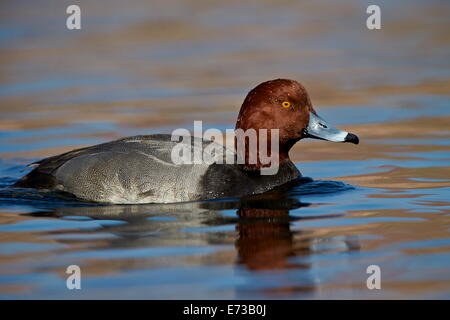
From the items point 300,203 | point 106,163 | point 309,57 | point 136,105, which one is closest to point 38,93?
point 136,105

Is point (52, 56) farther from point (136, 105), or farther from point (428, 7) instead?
point (428, 7)

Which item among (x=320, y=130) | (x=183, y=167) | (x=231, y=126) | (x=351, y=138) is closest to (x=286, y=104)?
(x=320, y=130)

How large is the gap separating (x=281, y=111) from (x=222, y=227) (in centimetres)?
177

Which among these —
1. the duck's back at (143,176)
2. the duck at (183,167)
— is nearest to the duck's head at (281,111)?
the duck at (183,167)

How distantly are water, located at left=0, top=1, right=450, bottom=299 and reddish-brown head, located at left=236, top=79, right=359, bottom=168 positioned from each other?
58cm

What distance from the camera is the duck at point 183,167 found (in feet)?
28.1

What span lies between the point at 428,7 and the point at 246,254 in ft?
40.5

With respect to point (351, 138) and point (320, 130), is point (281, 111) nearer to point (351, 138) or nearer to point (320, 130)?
point (320, 130)

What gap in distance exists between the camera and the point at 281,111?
8898 mm

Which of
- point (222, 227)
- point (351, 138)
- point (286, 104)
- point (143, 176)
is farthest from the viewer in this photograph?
point (286, 104)

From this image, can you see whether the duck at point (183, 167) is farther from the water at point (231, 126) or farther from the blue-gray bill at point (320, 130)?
the water at point (231, 126)

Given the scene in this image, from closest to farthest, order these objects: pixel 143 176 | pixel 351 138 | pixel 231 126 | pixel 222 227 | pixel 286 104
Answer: pixel 222 227 < pixel 143 176 < pixel 351 138 < pixel 286 104 < pixel 231 126

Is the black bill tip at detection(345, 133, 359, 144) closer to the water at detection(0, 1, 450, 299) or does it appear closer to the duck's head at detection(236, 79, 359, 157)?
the duck's head at detection(236, 79, 359, 157)

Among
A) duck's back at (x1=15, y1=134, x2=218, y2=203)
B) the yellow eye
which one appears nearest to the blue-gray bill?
the yellow eye
